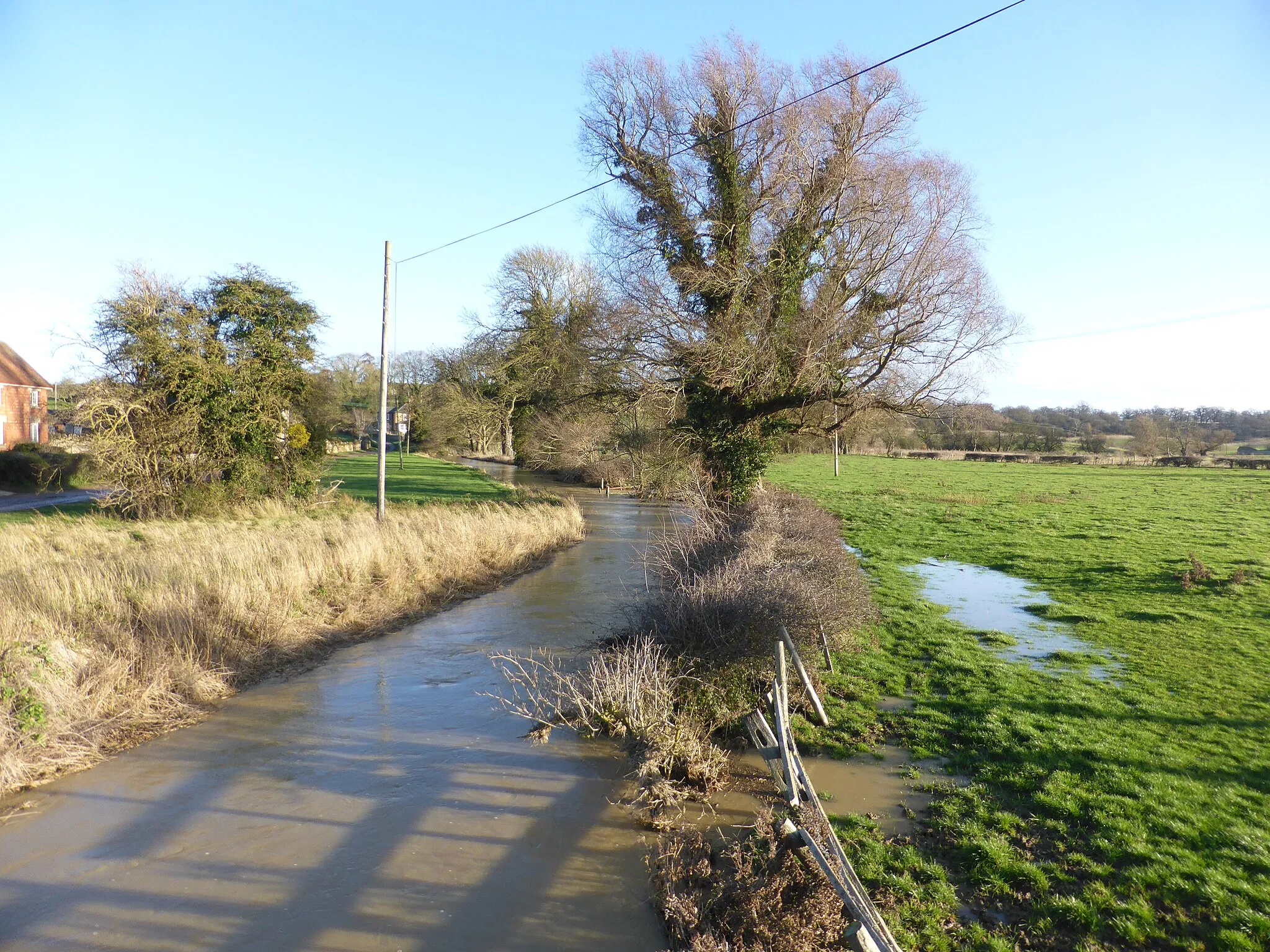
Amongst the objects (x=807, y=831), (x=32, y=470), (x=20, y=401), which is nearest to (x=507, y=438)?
(x=20, y=401)

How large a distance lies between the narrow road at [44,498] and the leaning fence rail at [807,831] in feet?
71.6

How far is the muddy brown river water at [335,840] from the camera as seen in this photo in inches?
175

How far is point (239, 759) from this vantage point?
6.84m

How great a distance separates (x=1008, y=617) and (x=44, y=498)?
2717 cm

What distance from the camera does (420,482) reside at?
34188 mm

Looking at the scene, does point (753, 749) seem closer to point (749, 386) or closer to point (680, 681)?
point (680, 681)

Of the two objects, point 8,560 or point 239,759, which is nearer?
point 239,759

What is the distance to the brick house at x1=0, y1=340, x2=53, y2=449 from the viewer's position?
4181 cm

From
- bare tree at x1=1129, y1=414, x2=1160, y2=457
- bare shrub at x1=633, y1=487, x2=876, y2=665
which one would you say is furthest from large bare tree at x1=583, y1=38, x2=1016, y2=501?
bare tree at x1=1129, y1=414, x2=1160, y2=457

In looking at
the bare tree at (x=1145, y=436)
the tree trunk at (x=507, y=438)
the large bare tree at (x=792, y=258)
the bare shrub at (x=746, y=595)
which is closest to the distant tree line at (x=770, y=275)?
the large bare tree at (x=792, y=258)

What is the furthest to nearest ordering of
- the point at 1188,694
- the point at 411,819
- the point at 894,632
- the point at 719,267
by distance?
the point at 719,267 → the point at 894,632 → the point at 1188,694 → the point at 411,819

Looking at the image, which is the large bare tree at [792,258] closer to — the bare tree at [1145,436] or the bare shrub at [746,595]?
the bare shrub at [746,595]

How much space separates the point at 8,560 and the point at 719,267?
15.1 meters

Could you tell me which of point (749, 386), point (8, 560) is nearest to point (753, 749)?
point (8, 560)
